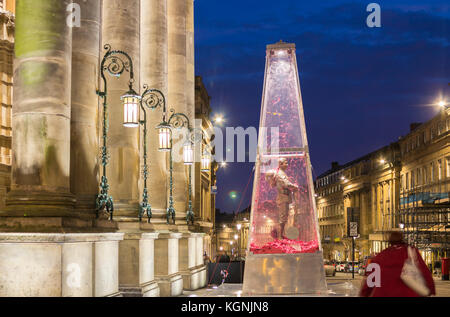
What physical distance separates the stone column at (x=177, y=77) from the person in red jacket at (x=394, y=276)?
21.1 meters

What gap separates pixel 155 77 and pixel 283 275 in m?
8.46

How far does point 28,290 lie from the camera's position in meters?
11.3

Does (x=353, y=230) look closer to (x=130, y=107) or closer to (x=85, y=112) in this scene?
(x=130, y=107)

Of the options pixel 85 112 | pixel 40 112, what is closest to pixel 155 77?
pixel 85 112

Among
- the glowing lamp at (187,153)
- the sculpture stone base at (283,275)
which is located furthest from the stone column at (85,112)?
the glowing lamp at (187,153)

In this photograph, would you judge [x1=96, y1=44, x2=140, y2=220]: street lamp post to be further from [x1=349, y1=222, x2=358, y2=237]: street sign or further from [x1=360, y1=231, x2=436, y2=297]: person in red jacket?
[x1=349, y1=222, x2=358, y2=237]: street sign

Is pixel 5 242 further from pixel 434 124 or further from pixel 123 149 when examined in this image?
pixel 434 124

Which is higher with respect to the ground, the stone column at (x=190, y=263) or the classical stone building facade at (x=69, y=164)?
the classical stone building facade at (x=69, y=164)

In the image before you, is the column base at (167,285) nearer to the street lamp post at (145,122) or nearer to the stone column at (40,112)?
the street lamp post at (145,122)

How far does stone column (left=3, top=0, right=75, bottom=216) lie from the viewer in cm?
1202

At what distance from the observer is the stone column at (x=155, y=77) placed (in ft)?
76.3

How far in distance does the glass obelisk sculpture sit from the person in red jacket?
10.7m

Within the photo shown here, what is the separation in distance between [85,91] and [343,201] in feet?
450

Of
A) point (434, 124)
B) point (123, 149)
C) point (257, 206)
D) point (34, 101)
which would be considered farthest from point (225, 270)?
point (434, 124)
